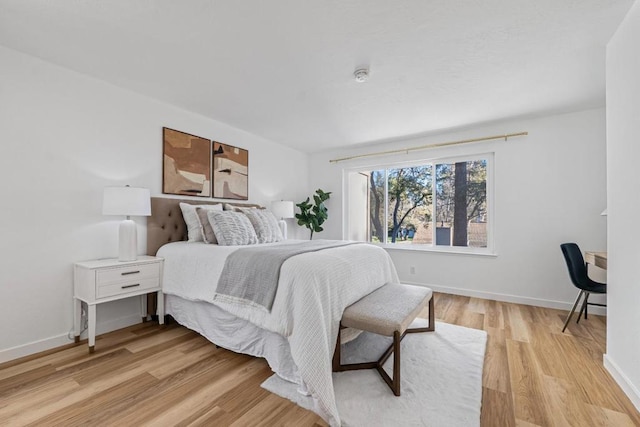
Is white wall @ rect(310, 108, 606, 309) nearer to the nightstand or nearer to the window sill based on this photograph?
the window sill

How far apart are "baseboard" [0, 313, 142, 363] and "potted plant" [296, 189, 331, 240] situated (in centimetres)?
263

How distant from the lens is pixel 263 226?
3.17 metres

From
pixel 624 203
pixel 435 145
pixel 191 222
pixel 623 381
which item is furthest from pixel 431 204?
pixel 191 222

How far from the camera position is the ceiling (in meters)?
1.67

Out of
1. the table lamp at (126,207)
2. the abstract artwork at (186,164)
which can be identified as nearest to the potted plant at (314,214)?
the abstract artwork at (186,164)

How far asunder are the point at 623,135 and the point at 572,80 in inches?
41.8

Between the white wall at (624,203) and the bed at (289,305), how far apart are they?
1.52 meters

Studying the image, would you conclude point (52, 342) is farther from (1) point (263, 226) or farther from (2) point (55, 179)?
(1) point (263, 226)

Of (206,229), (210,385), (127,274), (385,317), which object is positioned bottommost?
(210,385)

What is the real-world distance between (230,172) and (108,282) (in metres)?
1.90

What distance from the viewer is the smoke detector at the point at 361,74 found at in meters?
2.30

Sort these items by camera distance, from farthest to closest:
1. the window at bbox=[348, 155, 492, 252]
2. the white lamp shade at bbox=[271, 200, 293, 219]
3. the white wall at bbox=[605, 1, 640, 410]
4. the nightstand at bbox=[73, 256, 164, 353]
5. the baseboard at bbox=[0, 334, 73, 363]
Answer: the white lamp shade at bbox=[271, 200, 293, 219] → the window at bbox=[348, 155, 492, 252] → the nightstand at bbox=[73, 256, 164, 353] → the baseboard at bbox=[0, 334, 73, 363] → the white wall at bbox=[605, 1, 640, 410]

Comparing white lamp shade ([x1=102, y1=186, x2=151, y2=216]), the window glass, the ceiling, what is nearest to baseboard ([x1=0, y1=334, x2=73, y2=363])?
white lamp shade ([x1=102, y1=186, x2=151, y2=216])

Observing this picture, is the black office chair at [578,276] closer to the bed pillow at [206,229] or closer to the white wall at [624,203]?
the white wall at [624,203]
